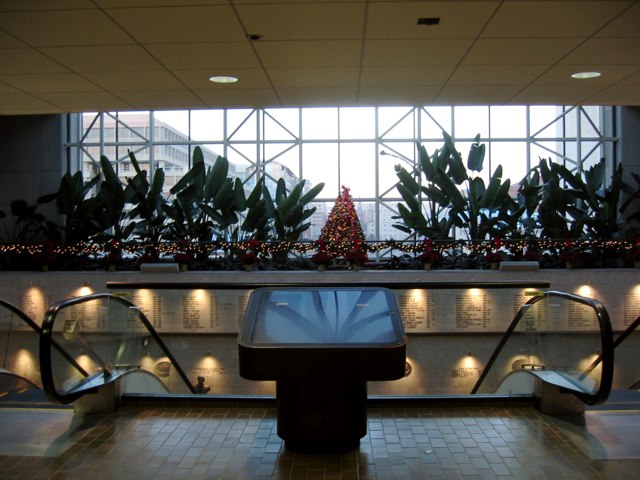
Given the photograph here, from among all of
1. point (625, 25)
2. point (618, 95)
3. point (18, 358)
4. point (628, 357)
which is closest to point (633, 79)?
point (618, 95)

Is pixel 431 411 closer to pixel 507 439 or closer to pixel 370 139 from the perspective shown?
pixel 507 439

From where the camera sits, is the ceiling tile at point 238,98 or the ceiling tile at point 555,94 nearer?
the ceiling tile at point 555,94

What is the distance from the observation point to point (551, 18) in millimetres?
4820

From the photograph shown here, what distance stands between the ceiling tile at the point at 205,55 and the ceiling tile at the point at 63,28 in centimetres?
42

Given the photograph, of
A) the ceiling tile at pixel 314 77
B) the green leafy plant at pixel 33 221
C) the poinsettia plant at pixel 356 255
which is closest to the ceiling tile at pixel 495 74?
the ceiling tile at pixel 314 77

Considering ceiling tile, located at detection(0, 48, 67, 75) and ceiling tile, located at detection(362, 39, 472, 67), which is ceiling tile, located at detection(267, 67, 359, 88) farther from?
ceiling tile, located at detection(0, 48, 67, 75)

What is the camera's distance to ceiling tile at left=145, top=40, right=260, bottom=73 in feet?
18.1

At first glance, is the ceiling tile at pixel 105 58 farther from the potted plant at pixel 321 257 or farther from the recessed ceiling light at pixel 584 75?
the potted plant at pixel 321 257

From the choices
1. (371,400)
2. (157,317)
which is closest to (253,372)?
(371,400)

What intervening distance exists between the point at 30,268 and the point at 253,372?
8.86 metres

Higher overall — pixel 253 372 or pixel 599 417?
pixel 253 372

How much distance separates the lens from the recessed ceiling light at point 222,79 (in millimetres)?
6738

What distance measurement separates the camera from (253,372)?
10.5ft

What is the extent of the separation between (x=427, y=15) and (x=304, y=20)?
94 cm
